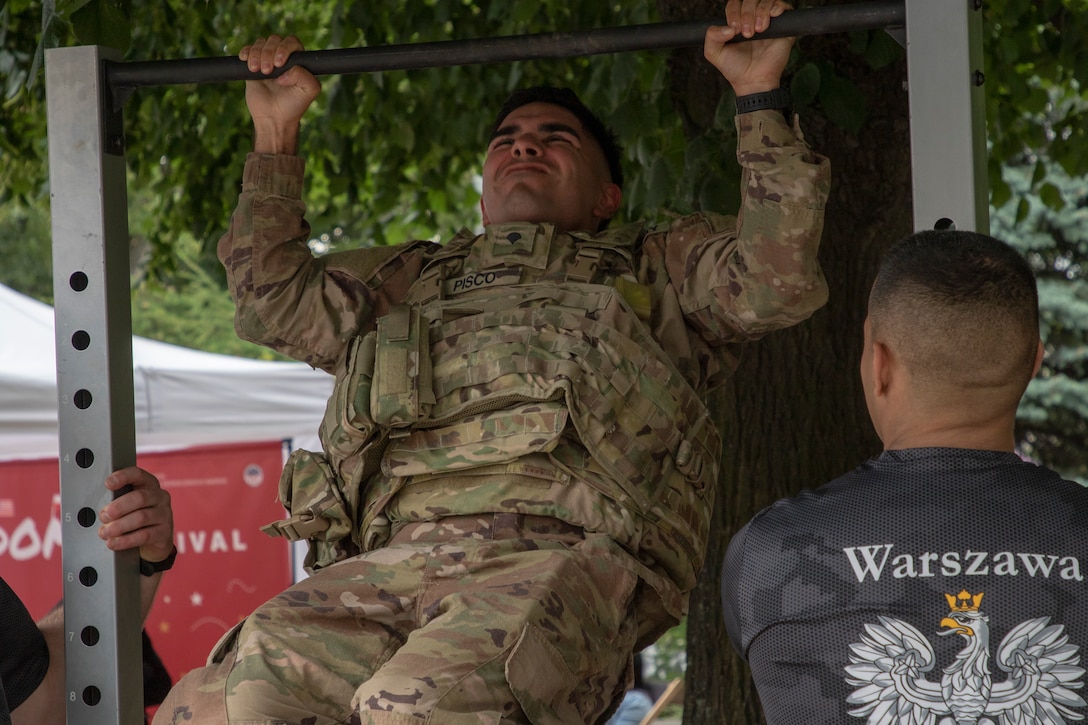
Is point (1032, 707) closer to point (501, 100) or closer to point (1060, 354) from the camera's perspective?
point (501, 100)

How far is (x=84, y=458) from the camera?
2328mm

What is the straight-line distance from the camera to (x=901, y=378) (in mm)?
1822

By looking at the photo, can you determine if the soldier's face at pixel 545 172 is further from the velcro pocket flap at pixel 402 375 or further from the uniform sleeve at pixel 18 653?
the uniform sleeve at pixel 18 653

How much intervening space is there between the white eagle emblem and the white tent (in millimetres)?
4788

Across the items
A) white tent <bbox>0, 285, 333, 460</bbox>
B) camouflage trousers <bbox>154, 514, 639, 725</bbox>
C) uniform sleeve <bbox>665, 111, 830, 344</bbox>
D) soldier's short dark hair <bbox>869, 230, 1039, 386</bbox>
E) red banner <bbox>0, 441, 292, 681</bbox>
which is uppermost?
uniform sleeve <bbox>665, 111, 830, 344</bbox>

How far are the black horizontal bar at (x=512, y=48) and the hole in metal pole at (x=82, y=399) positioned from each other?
58 cm

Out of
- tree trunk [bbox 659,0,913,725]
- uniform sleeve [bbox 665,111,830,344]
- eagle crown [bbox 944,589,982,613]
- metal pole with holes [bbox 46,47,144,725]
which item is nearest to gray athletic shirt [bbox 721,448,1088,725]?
eagle crown [bbox 944,589,982,613]

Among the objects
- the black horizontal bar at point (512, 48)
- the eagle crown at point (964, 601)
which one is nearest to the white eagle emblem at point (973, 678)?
the eagle crown at point (964, 601)

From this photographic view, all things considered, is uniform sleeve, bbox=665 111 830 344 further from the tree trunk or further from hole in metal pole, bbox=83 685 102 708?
hole in metal pole, bbox=83 685 102 708

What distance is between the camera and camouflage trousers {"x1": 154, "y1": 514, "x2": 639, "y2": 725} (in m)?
2.12

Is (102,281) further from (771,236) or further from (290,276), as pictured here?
(771,236)

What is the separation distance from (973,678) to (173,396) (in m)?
5.15

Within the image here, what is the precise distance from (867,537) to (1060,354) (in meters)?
13.3

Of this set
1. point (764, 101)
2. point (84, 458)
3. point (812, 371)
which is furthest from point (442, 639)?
point (812, 371)
